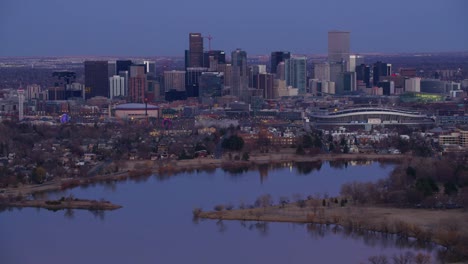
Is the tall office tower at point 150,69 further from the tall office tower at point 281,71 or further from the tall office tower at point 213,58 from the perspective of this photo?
the tall office tower at point 281,71

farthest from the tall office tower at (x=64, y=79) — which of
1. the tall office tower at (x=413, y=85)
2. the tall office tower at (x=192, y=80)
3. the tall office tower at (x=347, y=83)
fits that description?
the tall office tower at (x=413, y=85)

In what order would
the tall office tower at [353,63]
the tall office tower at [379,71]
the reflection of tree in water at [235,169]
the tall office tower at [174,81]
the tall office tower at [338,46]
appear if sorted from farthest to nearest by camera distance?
the tall office tower at [338,46], the tall office tower at [353,63], the tall office tower at [379,71], the tall office tower at [174,81], the reflection of tree in water at [235,169]

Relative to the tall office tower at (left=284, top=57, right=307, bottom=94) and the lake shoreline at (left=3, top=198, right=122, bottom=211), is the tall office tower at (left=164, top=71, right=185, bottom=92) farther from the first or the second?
the lake shoreline at (left=3, top=198, right=122, bottom=211)

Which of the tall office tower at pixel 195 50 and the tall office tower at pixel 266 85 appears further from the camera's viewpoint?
the tall office tower at pixel 195 50

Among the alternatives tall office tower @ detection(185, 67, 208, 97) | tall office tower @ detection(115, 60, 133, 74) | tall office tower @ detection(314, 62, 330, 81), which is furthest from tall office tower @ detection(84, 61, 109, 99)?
tall office tower @ detection(314, 62, 330, 81)

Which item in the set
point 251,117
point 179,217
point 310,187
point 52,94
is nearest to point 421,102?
point 251,117
